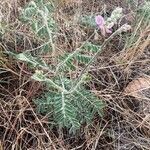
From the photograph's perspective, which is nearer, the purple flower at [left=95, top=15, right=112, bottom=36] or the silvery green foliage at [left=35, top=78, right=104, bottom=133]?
the silvery green foliage at [left=35, top=78, right=104, bottom=133]

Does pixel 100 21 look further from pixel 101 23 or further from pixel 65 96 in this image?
pixel 65 96

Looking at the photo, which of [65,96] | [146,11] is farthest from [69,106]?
[146,11]

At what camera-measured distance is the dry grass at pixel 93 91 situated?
4.80 ft

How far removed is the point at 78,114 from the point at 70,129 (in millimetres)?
68

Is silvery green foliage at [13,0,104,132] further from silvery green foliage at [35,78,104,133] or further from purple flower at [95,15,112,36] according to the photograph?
purple flower at [95,15,112,36]

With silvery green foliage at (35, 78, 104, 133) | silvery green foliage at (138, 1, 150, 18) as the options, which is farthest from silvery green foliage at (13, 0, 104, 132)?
silvery green foliage at (138, 1, 150, 18)

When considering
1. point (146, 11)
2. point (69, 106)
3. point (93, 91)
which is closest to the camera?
point (69, 106)

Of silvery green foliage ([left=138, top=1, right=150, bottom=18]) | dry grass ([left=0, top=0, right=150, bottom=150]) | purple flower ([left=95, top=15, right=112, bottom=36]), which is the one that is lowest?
dry grass ([left=0, top=0, right=150, bottom=150])

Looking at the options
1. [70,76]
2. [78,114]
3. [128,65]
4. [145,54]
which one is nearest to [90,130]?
[78,114]

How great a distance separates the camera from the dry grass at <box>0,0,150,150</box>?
4.80 feet

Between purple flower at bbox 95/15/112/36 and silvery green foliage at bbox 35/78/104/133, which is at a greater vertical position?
purple flower at bbox 95/15/112/36

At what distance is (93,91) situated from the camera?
1555mm

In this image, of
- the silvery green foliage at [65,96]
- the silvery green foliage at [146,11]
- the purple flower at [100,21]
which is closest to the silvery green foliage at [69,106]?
the silvery green foliage at [65,96]

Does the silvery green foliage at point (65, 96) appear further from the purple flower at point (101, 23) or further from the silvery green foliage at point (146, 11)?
the silvery green foliage at point (146, 11)
